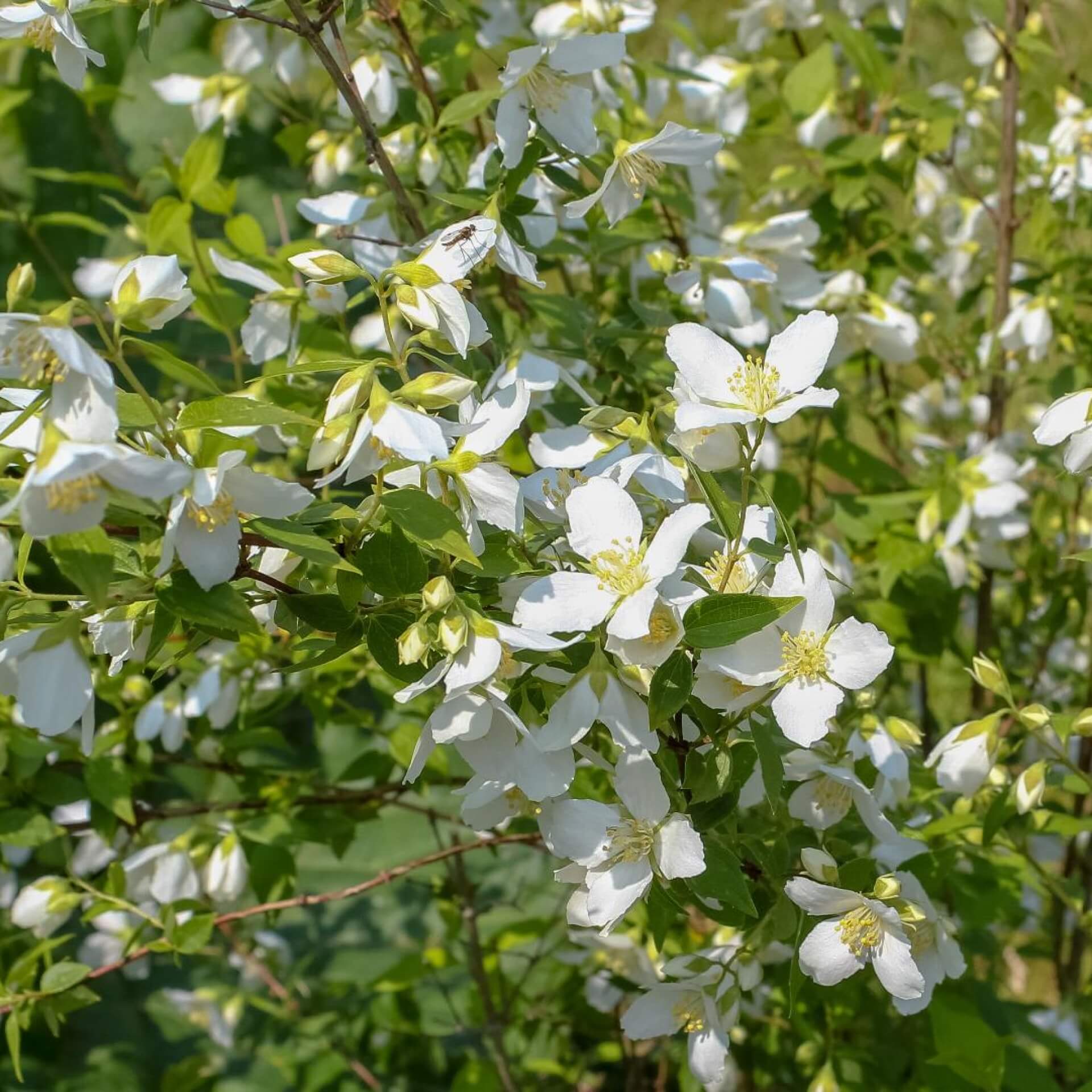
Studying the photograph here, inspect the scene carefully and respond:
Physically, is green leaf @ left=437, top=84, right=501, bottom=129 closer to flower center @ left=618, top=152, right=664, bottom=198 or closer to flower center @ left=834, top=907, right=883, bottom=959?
flower center @ left=618, top=152, right=664, bottom=198

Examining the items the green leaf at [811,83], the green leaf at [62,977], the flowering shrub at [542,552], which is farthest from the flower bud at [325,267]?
the green leaf at [811,83]

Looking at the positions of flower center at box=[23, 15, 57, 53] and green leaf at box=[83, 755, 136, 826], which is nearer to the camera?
flower center at box=[23, 15, 57, 53]

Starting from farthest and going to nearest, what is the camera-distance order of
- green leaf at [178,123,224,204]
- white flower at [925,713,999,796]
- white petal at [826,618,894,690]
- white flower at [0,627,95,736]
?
green leaf at [178,123,224,204] → white flower at [925,713,999,796] → white petal at [826,618,894,690] → white flower at [0,627,95,736]

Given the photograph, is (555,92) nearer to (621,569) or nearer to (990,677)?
(621,569)

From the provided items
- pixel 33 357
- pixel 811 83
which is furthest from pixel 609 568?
pixel 811 83

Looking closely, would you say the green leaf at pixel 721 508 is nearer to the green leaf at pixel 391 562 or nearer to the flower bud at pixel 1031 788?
the green leaf at pixel 391 562

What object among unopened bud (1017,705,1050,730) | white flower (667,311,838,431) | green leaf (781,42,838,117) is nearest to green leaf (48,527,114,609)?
white flower (667,311,838,431)

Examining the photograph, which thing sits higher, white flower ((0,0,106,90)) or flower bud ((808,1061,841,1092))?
white flower ((0,0,106,90))

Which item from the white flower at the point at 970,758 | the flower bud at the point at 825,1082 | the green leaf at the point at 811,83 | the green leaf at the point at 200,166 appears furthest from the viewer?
the green leaf at the point at 811,83
